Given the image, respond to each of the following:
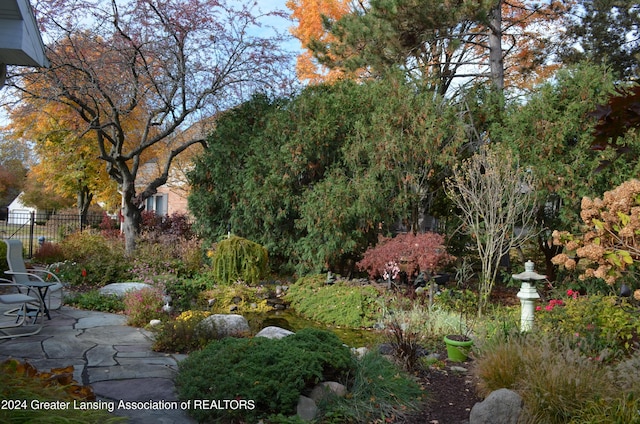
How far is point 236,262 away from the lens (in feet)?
30.9

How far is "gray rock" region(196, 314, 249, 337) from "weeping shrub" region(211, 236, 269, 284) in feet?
10.7

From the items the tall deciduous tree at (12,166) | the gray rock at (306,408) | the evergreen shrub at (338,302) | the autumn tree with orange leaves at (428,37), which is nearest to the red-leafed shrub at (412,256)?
the evergreen shrub at (338,302)

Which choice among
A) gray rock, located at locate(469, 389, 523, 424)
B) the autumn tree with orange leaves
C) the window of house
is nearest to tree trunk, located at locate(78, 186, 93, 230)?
the window of house

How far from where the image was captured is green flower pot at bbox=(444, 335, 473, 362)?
4.91 metres

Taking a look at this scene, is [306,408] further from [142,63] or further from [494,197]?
[142,63]

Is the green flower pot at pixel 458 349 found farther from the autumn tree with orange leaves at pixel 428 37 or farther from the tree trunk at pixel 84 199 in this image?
the tree trunk at pixel 84 199

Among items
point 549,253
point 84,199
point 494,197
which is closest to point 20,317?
point 494,197

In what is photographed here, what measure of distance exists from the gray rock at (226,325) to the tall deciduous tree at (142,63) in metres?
5.98

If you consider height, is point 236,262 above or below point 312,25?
below

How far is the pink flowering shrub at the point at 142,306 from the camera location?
6301 mm

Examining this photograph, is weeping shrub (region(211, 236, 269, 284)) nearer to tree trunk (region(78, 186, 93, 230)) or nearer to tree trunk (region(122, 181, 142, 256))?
tree trunk (region(122, 181, 142, 256))

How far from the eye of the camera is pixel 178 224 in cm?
1352

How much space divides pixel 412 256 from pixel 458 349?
278 centimetres

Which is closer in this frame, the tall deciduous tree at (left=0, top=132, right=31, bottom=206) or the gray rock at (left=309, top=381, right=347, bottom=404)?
the gray rock at (left=309, top=381, right=347, bottom=404)
